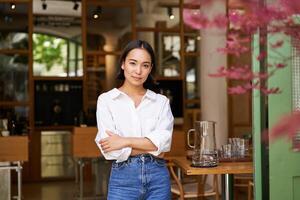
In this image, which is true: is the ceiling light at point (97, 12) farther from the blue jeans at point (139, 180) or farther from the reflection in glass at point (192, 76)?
the blue jeans at point (139, 180)

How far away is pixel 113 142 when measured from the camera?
2.12 metres

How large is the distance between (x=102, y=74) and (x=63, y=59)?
873 mm

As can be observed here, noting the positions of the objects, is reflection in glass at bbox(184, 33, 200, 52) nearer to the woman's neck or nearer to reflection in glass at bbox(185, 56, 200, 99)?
reflection in glass at bbox(185, 56, 200, 99)

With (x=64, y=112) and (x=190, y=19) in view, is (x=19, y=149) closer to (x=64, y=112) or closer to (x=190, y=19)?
(x=64, y=112)

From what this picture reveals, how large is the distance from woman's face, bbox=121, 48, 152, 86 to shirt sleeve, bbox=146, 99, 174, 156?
184 mm

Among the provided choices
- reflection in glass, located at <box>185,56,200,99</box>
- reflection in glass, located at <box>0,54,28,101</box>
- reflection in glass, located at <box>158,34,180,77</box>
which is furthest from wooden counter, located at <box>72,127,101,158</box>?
reflection in glass, located at <box>185,56,200,99</box>

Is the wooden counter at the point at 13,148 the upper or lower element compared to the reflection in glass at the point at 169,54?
lower

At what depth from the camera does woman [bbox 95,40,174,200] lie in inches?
83.7

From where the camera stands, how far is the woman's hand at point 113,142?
2104mm

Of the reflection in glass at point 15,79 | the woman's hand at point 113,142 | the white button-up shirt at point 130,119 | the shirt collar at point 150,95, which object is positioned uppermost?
the reflection in glass at point 15,79

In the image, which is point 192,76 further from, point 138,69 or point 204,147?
point 138,69

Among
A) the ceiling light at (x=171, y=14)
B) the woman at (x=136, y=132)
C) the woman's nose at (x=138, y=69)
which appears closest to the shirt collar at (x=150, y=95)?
the woman at (x=136, y=132)

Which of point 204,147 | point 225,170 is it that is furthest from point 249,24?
point 204,147

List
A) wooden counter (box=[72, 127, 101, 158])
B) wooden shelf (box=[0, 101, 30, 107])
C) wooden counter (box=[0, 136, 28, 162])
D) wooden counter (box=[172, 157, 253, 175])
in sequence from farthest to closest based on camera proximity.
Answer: wooden shelf (box=[0, 101, 30, 107]) → wooden counter (box=[72, 127, 101, 158]) → wooden counter (box=[0, 136, 28, 162]) → wooden counter (box=[172, 157, 253, 175])
